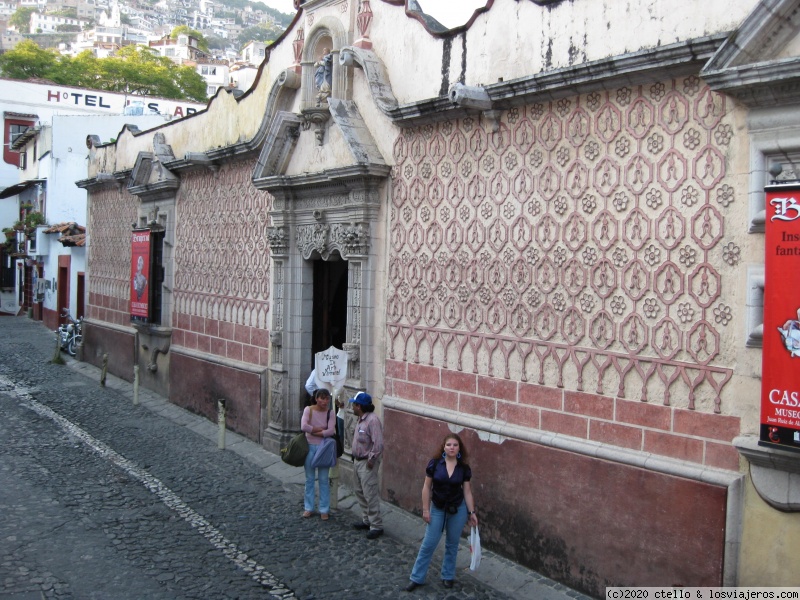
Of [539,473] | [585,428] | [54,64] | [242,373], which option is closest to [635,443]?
[585,428]

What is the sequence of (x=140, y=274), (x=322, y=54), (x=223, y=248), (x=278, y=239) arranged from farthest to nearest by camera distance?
(x=140, y=274) < (x=223, y=248) < (x=278, y=239) < (x=322, y=54)

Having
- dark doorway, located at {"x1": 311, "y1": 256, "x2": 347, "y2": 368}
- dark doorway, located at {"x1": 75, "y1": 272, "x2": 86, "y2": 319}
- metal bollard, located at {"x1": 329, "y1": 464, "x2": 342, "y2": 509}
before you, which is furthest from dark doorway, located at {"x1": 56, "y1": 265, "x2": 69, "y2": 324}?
metal bollard, located at {"x1": 329, "y1": 464, "x2": 342, "y2": 509}

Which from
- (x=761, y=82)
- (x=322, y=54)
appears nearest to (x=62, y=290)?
(x=322, y=54)

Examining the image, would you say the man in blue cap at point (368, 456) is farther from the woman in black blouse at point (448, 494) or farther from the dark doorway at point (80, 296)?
the dark doorway at point (80, 296)

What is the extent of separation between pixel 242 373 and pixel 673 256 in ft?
26.7

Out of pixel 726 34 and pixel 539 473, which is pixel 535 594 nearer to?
pixel 539 473

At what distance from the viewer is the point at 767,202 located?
5652 millimetres

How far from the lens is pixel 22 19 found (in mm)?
158000

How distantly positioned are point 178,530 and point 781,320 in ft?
20.4

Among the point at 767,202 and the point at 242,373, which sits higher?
the point at 767,202

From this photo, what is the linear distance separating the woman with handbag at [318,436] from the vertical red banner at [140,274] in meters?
8.33

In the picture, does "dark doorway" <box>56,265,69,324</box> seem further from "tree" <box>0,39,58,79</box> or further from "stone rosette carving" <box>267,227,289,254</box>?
"tree" <box>0,39,58,79</box>

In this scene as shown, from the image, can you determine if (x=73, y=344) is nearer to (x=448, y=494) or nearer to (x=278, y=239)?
(x=278, y=239)

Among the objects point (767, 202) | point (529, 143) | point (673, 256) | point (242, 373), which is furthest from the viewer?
point (242, 373)
